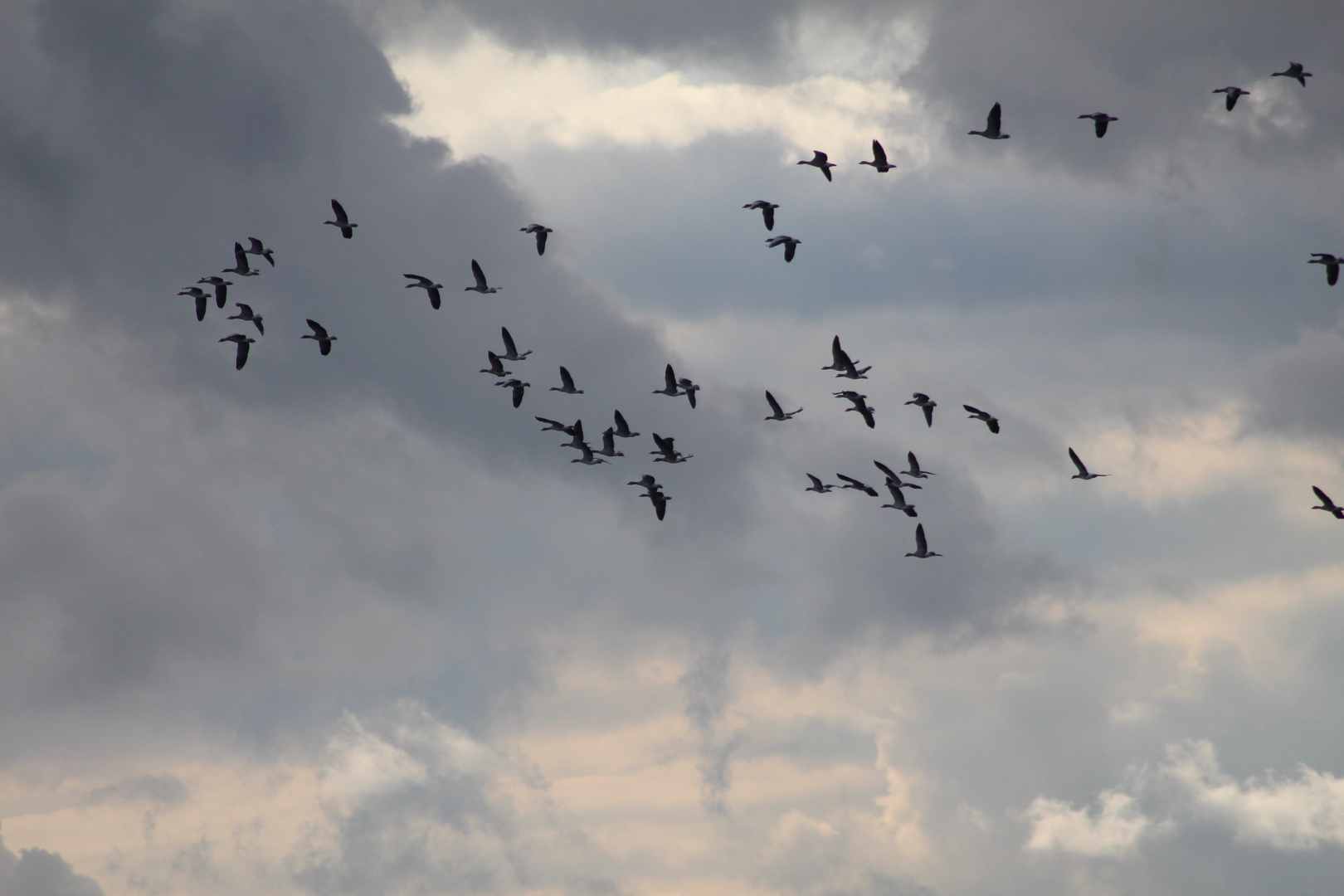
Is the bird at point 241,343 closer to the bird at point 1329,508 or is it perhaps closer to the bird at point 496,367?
the bird at point 496,367

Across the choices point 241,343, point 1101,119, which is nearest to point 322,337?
point 241,343

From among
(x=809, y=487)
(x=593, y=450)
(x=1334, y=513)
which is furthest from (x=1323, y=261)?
(x=593, y=450)

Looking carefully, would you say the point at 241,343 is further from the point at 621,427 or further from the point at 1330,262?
the point at 1330,262

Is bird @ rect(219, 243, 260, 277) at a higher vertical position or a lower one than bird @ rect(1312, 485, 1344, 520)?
higher

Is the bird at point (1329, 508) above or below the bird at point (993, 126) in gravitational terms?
below

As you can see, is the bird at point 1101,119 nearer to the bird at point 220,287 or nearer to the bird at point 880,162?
the bird at point 880,162

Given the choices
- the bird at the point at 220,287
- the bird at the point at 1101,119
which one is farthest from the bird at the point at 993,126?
the bird at the point at 220,287

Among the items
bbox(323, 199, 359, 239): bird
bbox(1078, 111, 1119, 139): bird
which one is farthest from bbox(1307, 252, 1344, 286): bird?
bbox(323, 199, 359, 239): bird

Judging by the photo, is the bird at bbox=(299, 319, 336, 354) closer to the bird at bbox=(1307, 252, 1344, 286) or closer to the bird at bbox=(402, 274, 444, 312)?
the bird at bbox=(402, 274, 444, 312)

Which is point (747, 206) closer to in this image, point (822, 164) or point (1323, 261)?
point (822, 164)

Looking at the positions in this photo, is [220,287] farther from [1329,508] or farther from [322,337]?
[1329,508]

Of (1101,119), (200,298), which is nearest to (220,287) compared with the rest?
(200,298)

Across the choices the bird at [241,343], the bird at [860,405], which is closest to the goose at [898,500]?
the bird at [860,405]

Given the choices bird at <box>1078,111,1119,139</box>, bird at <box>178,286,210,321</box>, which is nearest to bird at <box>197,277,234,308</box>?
bird at <box>178,286,210,321</box>
